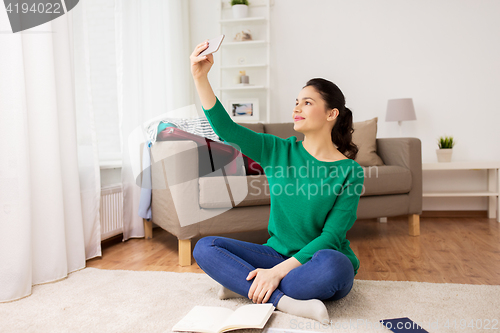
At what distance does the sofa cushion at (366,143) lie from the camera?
251 centimetres

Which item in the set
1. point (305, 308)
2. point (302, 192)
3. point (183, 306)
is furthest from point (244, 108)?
point (305, 308)

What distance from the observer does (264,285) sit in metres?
1.06

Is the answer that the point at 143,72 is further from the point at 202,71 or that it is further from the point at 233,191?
the point at 202,71

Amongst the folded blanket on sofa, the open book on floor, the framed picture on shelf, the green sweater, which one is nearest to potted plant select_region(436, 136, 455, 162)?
the framed picture on shelf

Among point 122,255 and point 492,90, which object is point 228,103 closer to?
point 122,255

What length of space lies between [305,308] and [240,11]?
2.94 m

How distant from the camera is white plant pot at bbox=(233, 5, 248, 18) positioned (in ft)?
10.8

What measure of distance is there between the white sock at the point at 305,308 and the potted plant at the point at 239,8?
2883mm

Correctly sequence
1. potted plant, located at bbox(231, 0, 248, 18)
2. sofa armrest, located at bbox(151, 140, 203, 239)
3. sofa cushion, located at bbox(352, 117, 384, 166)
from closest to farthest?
sofa armrest, located at bbox(151, 140, 203, 239) → sofa cushion, located at bbox(352, 117, 384, 166) → potted plant, located at bbox(231, 0, 248, 18)

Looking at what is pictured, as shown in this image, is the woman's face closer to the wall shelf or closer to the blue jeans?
the blue jeans

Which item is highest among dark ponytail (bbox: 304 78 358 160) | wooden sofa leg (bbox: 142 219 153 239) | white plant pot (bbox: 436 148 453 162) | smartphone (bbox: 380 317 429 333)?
dark ponytail (bbox: 304 78 358 160)

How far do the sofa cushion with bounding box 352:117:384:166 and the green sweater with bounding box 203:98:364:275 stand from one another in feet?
4.51

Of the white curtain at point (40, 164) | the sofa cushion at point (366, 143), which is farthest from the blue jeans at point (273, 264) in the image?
the sofa cushion at point (366, 143)

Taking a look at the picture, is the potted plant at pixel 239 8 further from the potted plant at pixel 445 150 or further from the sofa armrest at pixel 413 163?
the potted plant at pixel 445 150
